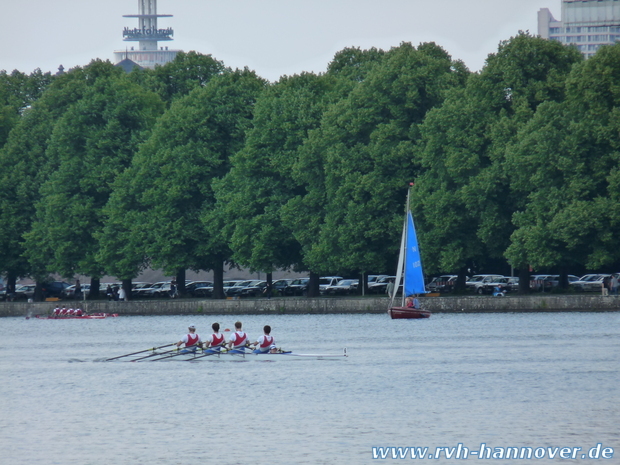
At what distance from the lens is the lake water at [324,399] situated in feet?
98.1

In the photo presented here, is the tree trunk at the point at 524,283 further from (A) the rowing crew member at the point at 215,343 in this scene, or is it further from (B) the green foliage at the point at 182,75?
(A) the rowing crew member at the point at 215,343

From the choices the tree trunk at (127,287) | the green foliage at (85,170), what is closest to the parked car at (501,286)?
the tree trunk at (127,287)

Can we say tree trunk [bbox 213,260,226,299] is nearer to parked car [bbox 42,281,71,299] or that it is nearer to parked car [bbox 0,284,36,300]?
parked car [bbox 0,284,36,300]

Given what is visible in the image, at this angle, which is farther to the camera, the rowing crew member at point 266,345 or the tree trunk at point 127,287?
the tree trunk at point 127,287

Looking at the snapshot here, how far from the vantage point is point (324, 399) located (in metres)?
39.0

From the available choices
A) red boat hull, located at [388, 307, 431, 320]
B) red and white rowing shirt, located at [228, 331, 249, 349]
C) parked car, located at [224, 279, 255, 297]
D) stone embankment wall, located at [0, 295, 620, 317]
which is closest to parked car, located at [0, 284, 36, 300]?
stone embankment wall, located at [0, 295, 620, 317]

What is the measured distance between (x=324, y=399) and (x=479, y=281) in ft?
179

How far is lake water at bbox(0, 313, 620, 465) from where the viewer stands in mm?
29891

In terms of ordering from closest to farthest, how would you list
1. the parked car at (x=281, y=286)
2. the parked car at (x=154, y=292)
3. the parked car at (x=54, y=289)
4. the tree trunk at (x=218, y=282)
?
the tree trunk at (x=218, y=282) < the parked car at (x=281, y=286) < the parked car at (x=154, y=292) < the parked car at (x=54, y=289)

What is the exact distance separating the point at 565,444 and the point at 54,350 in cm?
3729

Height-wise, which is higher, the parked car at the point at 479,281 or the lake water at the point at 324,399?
the parked car at the point at 479,281

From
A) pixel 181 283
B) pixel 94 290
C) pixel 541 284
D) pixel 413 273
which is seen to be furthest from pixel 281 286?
pixel 413 273

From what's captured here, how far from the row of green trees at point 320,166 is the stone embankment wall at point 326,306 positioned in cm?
283

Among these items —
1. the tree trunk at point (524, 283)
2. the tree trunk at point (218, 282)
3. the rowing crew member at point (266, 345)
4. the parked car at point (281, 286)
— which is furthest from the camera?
the parked car at point (281, 286)
